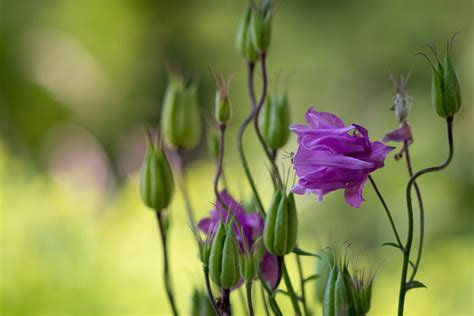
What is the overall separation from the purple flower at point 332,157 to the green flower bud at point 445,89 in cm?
4

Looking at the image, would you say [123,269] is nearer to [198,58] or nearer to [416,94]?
[416,94]

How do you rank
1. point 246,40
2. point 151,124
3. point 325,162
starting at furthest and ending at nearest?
point 151,124 → point 246,40 → point 325,162

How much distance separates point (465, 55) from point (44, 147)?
1.45 m

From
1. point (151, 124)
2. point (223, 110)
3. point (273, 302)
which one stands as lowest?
point (273, 302)

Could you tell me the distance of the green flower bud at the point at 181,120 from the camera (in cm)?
48

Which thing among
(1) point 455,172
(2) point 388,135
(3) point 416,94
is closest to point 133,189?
(1) point 455,172

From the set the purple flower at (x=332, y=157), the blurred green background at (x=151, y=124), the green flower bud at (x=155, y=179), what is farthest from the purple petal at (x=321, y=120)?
Answer: the blurred green background at (x=151, y=124)

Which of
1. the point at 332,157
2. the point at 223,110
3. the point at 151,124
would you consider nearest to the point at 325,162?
the point at 332,157

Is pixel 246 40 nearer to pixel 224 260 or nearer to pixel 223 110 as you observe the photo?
pixel 223 110

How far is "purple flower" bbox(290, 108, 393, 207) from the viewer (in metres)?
0.33

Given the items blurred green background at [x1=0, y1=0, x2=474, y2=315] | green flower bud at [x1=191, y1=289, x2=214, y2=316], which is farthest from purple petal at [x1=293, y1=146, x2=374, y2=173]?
blurred green background at [x1=0, y1=0, x2=474, y2=315]

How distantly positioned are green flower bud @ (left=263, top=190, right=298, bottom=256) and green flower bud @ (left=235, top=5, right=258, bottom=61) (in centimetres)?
A: 12

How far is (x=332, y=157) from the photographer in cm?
33

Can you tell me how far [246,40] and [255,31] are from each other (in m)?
0.02
